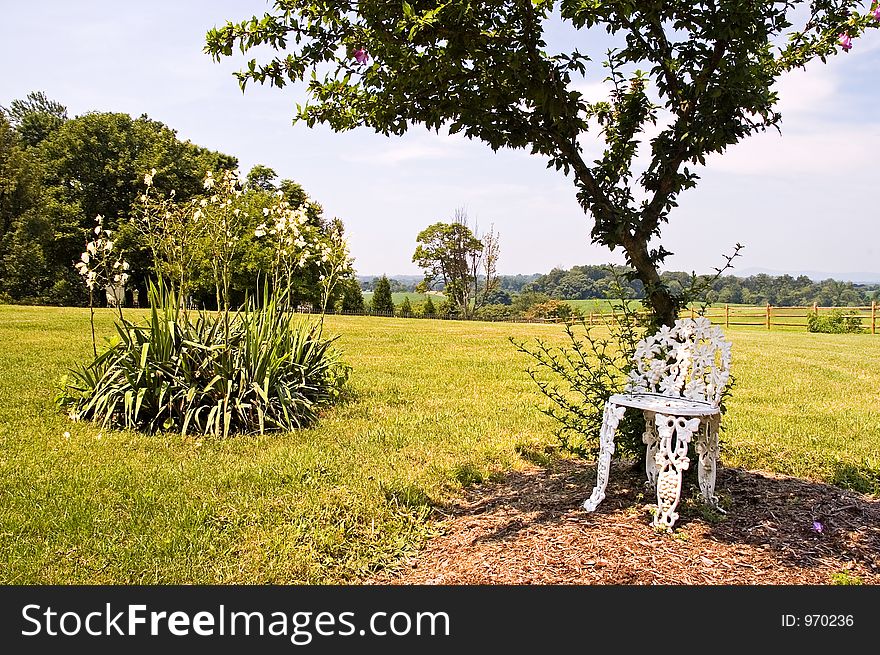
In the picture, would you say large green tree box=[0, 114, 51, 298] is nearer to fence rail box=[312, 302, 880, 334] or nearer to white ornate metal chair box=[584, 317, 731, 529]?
fence rail box=[312, 302, 880, 334]

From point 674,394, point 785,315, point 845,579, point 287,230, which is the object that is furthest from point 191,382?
point 785,315

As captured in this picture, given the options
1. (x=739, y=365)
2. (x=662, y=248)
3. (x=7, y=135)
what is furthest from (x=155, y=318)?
(x=7, y=135)

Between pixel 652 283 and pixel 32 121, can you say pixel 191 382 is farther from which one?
pixel 32 121

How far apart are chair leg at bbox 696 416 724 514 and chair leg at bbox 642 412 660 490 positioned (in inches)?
10.2

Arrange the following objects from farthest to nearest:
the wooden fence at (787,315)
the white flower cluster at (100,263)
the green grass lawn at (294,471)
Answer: the wooden fence at (787,315), the white flower cluster at (100,263), the green grass lawn at (294,471)

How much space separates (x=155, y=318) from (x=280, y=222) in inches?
58.7

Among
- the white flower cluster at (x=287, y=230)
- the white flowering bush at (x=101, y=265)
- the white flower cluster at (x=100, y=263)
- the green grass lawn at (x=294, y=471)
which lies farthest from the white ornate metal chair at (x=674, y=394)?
the white flower cluster at (x=100, y=263)

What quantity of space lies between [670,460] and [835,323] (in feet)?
84.7

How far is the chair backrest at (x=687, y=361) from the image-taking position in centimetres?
365

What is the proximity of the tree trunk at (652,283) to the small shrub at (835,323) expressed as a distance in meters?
24.5

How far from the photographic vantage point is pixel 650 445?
3.87 meters

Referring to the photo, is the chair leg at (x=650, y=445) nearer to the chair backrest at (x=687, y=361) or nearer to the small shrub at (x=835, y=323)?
the chair backrest at (x=687, y=361)

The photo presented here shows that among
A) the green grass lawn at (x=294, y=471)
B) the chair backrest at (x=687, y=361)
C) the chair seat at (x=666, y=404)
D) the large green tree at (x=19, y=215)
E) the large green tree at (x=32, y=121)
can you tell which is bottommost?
the green grass lawn at (x=294, y=471)

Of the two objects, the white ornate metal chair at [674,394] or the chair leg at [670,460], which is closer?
the chair leg at [670,460]
